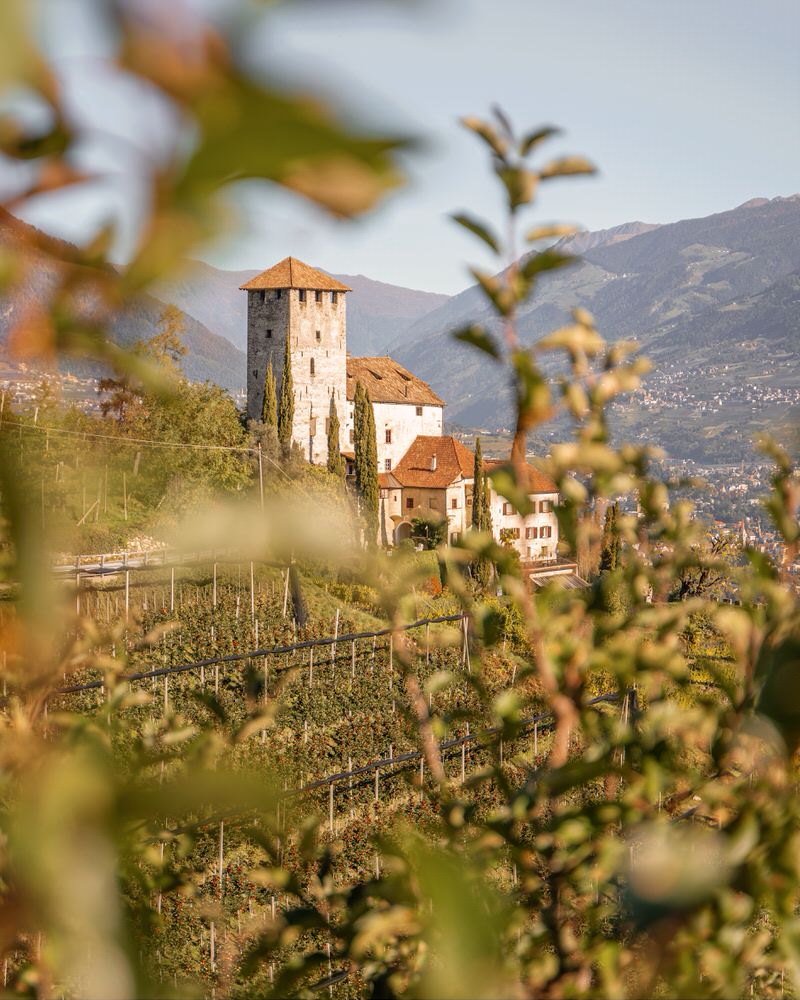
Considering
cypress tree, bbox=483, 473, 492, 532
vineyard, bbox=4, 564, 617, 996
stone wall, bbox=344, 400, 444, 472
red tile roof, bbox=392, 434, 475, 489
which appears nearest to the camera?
cypress tree, bbox=483, 473, 492, 532

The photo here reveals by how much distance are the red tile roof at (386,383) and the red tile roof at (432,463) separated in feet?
6.49

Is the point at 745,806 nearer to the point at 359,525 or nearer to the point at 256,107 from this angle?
the point at 359,525

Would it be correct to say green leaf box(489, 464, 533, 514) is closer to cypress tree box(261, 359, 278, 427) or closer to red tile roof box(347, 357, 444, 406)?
cypress tree box(261, 359, 278, 427)

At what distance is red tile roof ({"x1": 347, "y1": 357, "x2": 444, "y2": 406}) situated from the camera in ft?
137

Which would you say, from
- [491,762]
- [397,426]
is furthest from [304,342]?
[491,762]

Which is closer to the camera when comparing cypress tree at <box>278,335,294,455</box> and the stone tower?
cypress tree at <box>278,335,294,455</box>

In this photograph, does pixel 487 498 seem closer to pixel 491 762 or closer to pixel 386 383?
pixel 491 762

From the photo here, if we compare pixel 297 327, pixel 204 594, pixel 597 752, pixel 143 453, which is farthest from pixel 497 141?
pixel 297 327

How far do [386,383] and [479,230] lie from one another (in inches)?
1676

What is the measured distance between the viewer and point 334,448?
36625 mm

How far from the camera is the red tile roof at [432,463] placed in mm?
39156

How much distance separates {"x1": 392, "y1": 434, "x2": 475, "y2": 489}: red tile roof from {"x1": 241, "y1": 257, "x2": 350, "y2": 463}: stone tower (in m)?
3.35

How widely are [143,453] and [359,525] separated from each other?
83 centimetres

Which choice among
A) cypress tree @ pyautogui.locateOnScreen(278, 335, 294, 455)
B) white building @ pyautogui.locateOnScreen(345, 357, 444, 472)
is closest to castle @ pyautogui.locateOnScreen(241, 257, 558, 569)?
white building @ pyautogui.locateOnScreen(345, 357, 444, 472)
